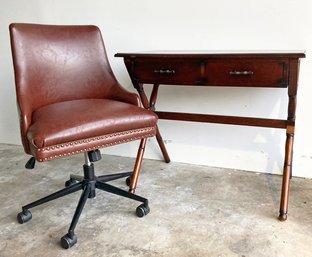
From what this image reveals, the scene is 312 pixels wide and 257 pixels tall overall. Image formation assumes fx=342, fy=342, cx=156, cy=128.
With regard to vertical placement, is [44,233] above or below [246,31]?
below

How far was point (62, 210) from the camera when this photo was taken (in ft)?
5.94

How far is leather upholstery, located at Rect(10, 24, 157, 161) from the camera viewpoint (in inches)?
56.9

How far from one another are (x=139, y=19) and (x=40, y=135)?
4.20 feet

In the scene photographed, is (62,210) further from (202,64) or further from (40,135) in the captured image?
(202,64)

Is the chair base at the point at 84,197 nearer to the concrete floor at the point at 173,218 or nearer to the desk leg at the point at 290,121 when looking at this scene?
the concrete floor at the point at 173,218

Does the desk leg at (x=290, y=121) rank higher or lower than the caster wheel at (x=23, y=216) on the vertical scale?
higher

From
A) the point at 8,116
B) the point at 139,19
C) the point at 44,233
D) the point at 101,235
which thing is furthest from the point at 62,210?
the point at 8,116

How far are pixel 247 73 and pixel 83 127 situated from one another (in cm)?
83

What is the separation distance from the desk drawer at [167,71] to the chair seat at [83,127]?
27cm

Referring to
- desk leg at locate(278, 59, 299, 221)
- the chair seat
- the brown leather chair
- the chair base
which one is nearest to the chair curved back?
the brown leather chair

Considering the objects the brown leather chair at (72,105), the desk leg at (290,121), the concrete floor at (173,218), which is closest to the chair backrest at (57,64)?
the brown leather chair at (72,105)

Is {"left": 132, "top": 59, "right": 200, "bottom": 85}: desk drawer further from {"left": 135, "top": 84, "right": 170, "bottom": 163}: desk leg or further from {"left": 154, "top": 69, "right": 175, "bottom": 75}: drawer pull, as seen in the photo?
{"left": 135, "top": 84, "right": 170, "bottom": 163}: desk leg

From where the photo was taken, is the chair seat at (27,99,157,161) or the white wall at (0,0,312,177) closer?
the chair seat at (27,99,157,161)

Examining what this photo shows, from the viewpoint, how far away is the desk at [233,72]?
1.60 meters
